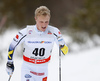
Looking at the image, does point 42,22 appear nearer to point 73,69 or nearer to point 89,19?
point 73,69

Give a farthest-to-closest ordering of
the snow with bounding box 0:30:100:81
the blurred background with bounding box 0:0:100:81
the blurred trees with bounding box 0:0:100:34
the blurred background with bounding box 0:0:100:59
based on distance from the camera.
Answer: the blurred trees with bounding box 0:0:100:34 → the blurred background with bounding box 0:0:100:59 → the blurred background with bounding box 0:0:100:81 → the snow with bounding box 0:30:100:81

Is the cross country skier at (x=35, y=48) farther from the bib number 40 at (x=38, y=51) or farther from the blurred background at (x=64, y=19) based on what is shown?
the blurred background at (x=64, y=19)

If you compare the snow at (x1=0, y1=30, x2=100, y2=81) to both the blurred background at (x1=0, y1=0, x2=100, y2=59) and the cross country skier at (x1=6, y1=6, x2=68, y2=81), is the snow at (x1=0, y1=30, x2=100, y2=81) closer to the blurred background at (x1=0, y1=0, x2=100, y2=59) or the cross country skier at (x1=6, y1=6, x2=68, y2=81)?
the blurred background at (x1=0, y1=0, x2=100, y2=59)

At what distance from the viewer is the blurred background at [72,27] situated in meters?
7.97

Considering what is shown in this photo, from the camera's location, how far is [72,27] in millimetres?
14609

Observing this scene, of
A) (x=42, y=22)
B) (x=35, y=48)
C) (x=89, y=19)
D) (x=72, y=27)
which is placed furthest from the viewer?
(x=89, y=19)

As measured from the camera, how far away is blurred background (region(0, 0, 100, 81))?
797 cm

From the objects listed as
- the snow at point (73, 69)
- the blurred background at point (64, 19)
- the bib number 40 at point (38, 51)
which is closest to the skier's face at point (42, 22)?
the bib number 40 at point (38, 51)

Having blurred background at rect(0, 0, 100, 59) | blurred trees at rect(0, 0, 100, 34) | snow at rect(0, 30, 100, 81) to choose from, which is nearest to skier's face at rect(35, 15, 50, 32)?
snow at rect(0, 30, 100, 81)

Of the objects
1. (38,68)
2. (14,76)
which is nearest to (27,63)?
(38,68)

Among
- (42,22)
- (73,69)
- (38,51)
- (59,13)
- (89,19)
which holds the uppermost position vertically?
(59,13)

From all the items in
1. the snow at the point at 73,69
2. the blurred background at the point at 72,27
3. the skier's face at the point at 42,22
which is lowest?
the snow at the point at 73,69

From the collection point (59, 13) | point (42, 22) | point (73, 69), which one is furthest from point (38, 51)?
point (59, 13)

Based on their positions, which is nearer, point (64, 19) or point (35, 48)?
point (35, 48)
